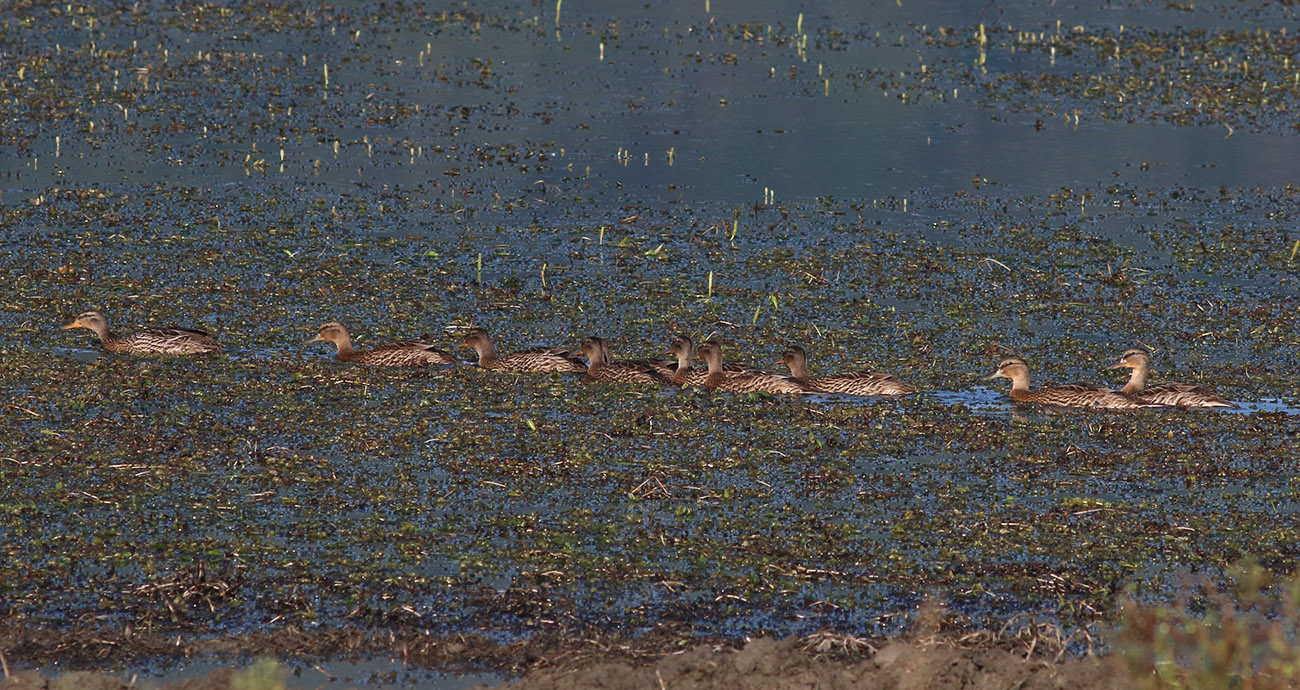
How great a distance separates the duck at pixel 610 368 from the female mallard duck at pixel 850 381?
3.65 ft

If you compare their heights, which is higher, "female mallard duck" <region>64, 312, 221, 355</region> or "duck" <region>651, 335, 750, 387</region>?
"female mallard duck" <region>64, 312, 221, 355</region>

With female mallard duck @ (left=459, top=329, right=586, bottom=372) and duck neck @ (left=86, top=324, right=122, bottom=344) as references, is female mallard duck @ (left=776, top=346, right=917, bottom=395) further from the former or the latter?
duck neck @ (left=86, top=324, right=122, bottom=344)

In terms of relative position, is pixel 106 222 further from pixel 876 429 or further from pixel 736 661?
pixel 736 661

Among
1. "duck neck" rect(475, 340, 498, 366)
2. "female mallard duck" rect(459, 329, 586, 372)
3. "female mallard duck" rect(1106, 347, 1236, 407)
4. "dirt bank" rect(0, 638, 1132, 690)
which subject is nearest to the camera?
"dirt bank" rect(0, 638, 1132, 690)

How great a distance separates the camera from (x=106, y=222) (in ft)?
63.5

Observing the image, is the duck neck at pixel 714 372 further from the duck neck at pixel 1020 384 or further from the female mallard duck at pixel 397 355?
the duck neck at pixel 1020 384

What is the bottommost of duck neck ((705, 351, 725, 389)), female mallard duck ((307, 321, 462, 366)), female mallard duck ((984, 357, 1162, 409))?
duck neck ((705, 351, 725, 389))

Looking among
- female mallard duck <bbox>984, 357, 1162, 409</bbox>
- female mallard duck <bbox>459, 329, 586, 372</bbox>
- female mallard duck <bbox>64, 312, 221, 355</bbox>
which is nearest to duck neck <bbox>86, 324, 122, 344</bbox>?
female mallard duck <bbox>64, 312, 221, 355</bbox>

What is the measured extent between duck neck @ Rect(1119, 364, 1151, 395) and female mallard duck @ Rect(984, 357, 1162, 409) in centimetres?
15

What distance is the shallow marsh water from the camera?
A: 10.4 meters

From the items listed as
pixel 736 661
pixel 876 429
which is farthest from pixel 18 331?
pixel 736 661

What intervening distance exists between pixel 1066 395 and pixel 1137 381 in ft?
2.53

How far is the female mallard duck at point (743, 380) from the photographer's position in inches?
578

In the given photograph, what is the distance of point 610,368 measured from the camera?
1504 centimetres
